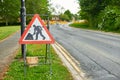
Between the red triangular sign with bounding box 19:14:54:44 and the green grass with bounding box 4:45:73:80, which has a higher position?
the red triangular sign with bounding box 19:14:54:44

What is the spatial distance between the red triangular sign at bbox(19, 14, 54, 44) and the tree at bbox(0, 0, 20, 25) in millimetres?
69985

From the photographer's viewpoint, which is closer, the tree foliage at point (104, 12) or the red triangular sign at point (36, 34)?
the red triangular sign at point (36, 34)

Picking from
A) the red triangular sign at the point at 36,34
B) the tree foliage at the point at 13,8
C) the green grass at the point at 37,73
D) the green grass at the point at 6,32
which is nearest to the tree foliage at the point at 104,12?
the green grass at the point at 6,32

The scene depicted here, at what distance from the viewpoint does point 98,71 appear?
1063cm

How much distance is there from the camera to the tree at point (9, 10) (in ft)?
261

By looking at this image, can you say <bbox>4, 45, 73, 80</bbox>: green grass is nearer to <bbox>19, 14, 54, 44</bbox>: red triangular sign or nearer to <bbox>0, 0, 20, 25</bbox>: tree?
<bbox>19, 14, 54, 44</bbox>: red triangular sign

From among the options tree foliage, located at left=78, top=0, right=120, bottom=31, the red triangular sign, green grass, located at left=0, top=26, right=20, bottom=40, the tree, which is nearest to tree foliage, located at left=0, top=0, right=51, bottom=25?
the tree

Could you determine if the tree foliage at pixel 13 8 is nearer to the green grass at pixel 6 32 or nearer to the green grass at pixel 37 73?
the green grass at pixel 6 32

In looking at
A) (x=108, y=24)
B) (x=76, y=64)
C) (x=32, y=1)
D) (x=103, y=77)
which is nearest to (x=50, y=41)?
(x=103, y=77)

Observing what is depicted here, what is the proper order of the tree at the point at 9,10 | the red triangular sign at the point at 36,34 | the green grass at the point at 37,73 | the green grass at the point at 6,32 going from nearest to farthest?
the red triangular sign at the point at 36,34
the green grass at the point at 37,73
the green grass at the point at 6,32
the tree at the point at 9,10

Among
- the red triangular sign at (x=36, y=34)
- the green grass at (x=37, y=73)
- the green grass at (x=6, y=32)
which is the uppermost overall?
the red triangular sign at (x=36, y=34)

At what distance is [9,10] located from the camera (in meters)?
82.8

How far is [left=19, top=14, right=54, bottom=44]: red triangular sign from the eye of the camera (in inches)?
347

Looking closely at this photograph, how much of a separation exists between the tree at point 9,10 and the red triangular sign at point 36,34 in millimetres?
69985
